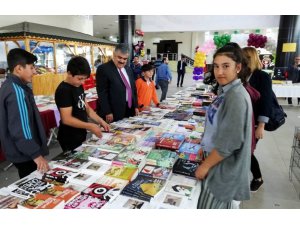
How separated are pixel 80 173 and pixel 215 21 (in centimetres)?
546

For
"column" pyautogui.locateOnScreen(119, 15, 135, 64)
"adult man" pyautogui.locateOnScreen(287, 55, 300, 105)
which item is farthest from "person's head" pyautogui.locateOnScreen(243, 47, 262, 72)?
"column" pyautogui.locateOnScreen(119, 15, 135, 64)

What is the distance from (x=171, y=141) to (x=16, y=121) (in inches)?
39.6

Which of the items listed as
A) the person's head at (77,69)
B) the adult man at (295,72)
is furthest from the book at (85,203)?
the adult man at (295,72)

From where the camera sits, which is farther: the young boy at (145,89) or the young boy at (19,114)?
the young boy at (145,89)

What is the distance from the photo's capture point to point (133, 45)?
8.75m

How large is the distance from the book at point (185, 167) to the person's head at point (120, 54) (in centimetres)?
136

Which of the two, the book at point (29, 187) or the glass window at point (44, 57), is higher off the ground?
the glass window at point (44, 57)

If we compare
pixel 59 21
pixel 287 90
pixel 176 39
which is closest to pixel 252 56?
pixel 287 90

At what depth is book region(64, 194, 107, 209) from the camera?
103cm

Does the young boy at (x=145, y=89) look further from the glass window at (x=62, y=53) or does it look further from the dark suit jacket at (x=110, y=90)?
the glass window at (x=62, y=53)

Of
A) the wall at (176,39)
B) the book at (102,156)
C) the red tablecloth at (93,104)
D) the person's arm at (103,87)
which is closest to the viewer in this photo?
the book at (102,156)

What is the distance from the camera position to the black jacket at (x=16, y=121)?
1.33m

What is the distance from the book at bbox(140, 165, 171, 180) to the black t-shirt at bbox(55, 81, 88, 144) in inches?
28.2
